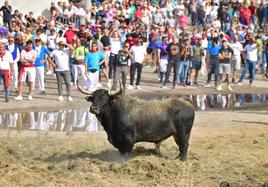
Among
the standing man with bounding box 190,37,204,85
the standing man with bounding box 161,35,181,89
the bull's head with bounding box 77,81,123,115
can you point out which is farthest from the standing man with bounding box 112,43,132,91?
the bull's head with bounding box 77,81,123,115

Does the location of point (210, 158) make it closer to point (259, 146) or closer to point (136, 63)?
point (259, 146)

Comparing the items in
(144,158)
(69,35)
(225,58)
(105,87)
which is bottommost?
(144,158)

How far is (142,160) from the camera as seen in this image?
46.4 feet

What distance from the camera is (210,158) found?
15922 mm

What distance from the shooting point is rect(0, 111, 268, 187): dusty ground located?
13203mm

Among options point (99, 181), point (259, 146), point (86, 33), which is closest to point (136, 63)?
point (86, 33)

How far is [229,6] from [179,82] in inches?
390

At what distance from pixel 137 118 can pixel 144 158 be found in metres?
0.97

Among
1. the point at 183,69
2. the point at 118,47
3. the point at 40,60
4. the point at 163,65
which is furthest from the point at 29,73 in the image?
the point at 183,69

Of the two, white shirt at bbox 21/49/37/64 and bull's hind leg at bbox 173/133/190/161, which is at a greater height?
white shirt at bbox 21/49/37/64

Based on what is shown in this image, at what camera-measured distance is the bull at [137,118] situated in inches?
592

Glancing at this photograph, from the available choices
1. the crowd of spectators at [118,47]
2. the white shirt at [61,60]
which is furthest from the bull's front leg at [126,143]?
the white shirt at [61,60]

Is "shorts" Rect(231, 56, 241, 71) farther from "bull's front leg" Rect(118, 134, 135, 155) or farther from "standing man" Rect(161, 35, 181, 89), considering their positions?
"bull's front leg" Rect(118, 134, 135, 155)

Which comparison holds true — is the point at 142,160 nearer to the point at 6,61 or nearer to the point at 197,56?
the point at 6,61
